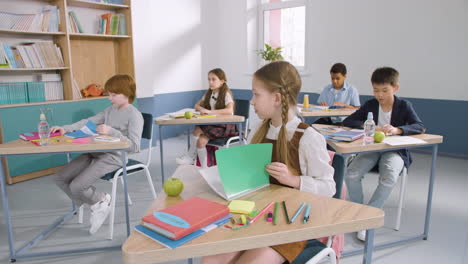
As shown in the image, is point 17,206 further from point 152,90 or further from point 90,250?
point 152,90

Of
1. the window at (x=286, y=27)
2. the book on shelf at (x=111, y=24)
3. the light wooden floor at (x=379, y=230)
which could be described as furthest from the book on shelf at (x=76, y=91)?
the window at (x=286, y=27)

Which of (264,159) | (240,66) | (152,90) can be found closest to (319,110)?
(264,159)

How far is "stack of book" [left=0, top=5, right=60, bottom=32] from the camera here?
11.3 feet

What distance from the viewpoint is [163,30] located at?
214 inches

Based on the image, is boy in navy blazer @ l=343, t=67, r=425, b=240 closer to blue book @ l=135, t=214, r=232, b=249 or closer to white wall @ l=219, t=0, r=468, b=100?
blue book @ l=135, t=214, r=232, b=249

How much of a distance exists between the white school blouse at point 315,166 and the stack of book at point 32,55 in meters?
3.35

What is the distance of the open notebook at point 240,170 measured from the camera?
1175mm

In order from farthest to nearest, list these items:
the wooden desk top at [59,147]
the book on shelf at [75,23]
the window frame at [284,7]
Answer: the window frame at [284,7] → the book on shelf at [75,23] → the wooden desk top at [59,147]

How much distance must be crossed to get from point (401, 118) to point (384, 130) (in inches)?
11.7

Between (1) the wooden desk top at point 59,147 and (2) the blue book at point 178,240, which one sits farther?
(1) the wooden desk top at point 59,147

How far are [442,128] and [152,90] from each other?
3.94 m

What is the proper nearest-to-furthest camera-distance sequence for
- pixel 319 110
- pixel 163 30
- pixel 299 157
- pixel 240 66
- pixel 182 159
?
pixel 299 157
pixel 319 110
pixel 182 159
pixel 163 30
pixel 240 66

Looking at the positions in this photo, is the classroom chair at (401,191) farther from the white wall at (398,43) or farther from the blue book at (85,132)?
the white wall at (398,43)

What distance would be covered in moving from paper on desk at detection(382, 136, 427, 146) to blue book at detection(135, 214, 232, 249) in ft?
4.82
